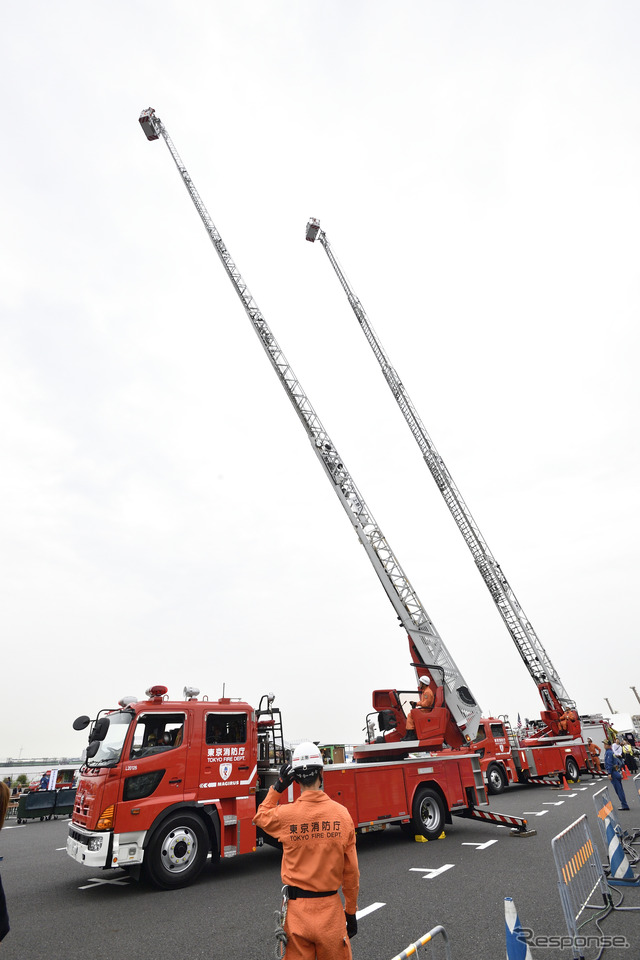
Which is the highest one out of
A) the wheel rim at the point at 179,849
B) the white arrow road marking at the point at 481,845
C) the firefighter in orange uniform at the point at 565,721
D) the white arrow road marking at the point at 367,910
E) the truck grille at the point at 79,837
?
the firefighter in orange uniform at the point at 565,721

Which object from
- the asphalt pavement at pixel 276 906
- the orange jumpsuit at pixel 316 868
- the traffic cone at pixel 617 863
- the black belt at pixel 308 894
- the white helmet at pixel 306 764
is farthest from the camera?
the traffic cone at pixel 617 863

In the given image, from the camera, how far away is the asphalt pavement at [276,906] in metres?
4.78

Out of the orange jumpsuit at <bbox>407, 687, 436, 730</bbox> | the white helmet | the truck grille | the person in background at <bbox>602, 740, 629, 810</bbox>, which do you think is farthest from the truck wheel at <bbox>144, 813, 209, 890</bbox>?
the person in background at <bbox>602, 740, 629, 810</bbox>

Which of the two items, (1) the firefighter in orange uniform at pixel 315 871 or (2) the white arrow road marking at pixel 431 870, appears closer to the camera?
(1) the firefighter in orange uniform at pixel 315 871

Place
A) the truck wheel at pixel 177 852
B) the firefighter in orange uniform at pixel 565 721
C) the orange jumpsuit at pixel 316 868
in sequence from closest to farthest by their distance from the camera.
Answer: the orange jumpsuit at pixel 316 868
the truck wheel at pixel 177 852
the firefighter in orange uniform at pixel 565 721

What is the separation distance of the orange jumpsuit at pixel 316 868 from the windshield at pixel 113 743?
4.58 m

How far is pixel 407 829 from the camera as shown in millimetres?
9828

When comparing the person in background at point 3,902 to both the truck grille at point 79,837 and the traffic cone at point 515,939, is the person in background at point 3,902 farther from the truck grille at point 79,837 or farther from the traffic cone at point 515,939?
the truck grille at point 79,837

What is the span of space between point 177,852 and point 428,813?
4.90 metres

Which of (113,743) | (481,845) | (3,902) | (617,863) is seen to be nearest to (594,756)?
(481,845)

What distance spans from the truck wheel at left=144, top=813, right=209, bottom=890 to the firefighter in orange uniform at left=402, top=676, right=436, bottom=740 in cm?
528

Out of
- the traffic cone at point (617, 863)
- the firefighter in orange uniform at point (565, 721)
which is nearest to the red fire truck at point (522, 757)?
the firefighter in orange uniform at point (565, 721)

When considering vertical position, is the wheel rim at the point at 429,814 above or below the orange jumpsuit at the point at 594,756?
below

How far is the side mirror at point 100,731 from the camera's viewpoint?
730 cm
